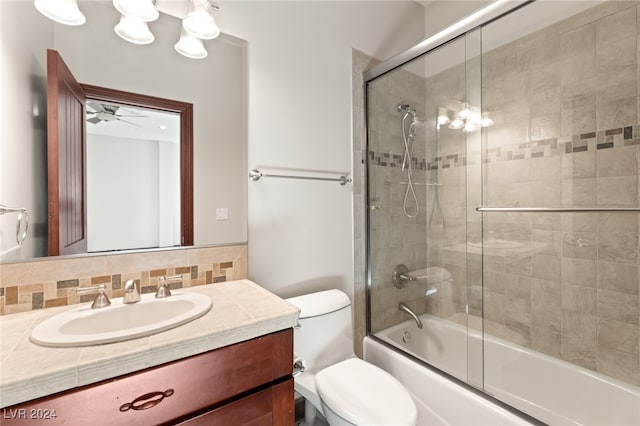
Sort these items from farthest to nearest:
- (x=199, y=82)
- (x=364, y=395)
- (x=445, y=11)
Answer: (x=445, y=11) → (x=199, y=82) → (x=364, y=395)

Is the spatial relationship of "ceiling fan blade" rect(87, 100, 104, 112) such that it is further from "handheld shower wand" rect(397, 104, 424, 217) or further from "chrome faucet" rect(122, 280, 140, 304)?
"handheld shower wand" rect(397, 104, 424, 217)

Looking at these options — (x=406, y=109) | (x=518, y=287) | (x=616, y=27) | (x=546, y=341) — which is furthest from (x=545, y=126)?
(x=546, y=341)

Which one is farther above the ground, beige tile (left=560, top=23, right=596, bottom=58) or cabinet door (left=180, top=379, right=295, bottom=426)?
beige tile (left=560, top=23, right=596, bottom=58)

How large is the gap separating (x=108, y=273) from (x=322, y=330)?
96cm

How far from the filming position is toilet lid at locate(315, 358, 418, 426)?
1129mm

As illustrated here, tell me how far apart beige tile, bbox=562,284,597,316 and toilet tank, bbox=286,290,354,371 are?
1179 mm

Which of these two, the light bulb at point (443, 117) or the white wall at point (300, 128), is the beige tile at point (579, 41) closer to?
the light bulb at point (443, 117)

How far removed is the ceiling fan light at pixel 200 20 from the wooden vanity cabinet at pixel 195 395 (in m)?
1.23

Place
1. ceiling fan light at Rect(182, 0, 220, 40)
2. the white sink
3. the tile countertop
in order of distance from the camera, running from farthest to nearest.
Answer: ceiling fan light at Rect(182, 0, 220, 40) < the white sink < the tile countertop

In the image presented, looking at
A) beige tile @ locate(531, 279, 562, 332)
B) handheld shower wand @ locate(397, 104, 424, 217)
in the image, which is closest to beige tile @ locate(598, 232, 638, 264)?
beige tile @ locate(531, 279, 562, 332)

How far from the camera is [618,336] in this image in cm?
148

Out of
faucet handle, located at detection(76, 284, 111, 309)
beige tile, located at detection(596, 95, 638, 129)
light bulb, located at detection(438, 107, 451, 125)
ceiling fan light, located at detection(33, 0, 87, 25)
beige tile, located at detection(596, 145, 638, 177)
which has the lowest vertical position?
faucet handle, located at detection(76, 284, 111, 309)

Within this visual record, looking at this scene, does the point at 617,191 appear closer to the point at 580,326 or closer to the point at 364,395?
the point at 580,326

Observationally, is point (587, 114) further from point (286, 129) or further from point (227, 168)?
point (227, 168)
